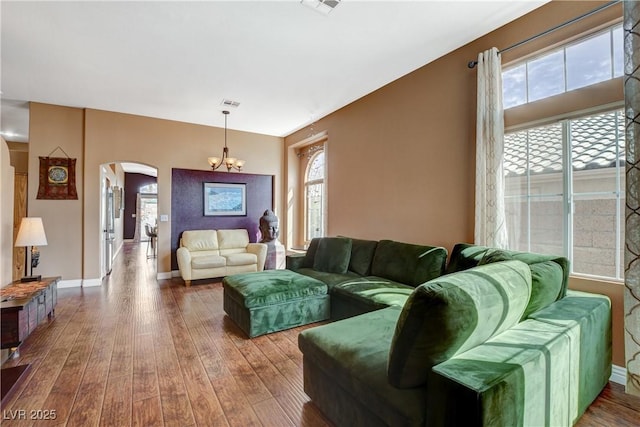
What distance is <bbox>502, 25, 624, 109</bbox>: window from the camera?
2.22 meters

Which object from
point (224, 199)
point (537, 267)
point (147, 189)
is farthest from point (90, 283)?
point (147, 189)

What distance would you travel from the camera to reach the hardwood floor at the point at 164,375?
1832 millimetres

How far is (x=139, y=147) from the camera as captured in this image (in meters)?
5.34

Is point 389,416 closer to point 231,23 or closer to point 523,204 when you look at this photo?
point 523,204

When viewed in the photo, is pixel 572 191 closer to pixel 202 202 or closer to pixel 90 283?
pixel 202 202

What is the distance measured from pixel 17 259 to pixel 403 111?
633 centimetres

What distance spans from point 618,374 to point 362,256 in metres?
2.48

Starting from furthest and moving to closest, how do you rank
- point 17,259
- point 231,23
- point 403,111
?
point 17,259, point 403,111, point 231,23

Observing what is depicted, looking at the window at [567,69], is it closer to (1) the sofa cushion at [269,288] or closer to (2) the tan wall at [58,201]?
(1) the sofa cushion at [269,288]

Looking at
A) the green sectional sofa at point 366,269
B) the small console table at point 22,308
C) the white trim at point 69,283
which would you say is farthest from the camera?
the white trim at point 69,283

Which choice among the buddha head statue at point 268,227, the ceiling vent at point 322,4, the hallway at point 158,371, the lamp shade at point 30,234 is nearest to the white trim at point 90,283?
the hallway at point 158,371

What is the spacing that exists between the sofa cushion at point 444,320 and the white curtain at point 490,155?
1553 mm

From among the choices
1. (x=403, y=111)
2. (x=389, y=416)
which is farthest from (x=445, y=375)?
(x=403, y=111)

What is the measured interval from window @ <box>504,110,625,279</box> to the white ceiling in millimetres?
1204
